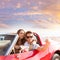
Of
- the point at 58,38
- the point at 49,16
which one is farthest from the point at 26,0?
the point at 58,38

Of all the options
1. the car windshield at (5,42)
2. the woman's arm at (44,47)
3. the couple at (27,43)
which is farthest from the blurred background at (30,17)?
the car windshield at (5,42)

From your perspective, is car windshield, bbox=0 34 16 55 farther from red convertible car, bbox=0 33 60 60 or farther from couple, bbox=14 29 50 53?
couple, bbox=14 29 50 53

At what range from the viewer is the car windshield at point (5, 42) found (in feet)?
14.8

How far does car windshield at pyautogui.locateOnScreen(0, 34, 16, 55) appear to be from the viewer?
4.51 metres

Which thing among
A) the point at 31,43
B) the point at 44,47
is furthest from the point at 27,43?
the point at 44,47

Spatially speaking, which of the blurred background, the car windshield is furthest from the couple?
the blurred background

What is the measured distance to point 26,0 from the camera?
911cm

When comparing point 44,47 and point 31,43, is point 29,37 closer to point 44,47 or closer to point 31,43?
point 31,43

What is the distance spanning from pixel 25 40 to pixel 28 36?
0.14m

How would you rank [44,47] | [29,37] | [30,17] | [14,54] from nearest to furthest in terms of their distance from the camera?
[14,54] < [29,37] < [44,47] < [30,17]

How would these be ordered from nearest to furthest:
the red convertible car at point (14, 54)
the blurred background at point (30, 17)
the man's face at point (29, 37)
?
the red convertible car at point (14, 54)
the man's face at point (29, 37)
the blurred background at point (30, 17)

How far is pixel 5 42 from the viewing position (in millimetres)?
4645

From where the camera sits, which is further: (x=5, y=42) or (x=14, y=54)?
(x=5, y=42)

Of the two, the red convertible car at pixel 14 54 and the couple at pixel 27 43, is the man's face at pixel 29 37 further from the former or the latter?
the red convertible car at pixel 14 54
